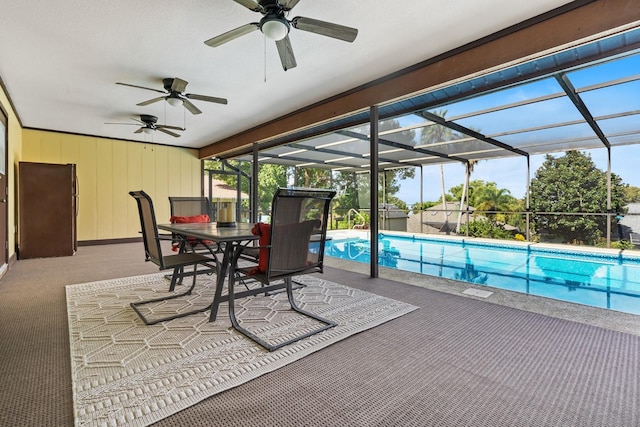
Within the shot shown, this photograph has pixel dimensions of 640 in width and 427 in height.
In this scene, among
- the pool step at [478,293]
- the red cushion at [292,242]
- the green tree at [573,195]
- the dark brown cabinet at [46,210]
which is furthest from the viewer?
the green tree at [573,195]

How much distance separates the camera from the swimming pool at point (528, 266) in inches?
154

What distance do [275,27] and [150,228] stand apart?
197cm

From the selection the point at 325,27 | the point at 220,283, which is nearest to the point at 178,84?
the point at 325,27

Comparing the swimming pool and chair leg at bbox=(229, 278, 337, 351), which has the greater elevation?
chair leg at bbox=(229, 278, 337, 351)

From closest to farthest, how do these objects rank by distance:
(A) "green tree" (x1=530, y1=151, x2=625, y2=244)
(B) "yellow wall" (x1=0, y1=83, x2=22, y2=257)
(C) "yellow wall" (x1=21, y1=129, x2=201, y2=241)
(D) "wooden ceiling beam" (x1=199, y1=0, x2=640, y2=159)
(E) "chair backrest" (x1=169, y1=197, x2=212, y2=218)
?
(D) "wooden ceiling beam" (x1=199, y1=0, x2=640, y2=159), (E) "chair backrest" (x1=169, y1=197, x2=212, y2=218), (B) "yellow wall" (x1=0, y1=83, x2=22, y2=257), (C) "yellow wall" (x1=21, y1=129, x2=201, y2=241), (A) "green tree" (x1=530, y1=151, x2=625, y2=244)

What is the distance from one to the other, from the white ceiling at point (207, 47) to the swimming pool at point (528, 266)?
3078 millimetres

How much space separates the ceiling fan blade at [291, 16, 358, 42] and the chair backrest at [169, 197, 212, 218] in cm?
299

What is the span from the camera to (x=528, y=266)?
5.55m

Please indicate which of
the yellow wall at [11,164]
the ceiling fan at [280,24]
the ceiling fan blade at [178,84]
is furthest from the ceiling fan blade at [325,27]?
the yellow wall at [11,164]

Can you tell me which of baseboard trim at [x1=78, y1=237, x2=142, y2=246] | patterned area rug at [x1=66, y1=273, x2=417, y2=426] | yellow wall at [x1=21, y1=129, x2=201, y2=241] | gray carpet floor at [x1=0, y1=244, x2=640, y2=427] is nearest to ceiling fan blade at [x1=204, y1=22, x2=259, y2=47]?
patterned area rug at [x1=66, y1=273, x2=417, y2=426]

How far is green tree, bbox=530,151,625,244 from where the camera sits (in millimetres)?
7105

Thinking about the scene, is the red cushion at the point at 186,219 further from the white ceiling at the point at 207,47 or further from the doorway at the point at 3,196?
the doorway at the point at 3,196

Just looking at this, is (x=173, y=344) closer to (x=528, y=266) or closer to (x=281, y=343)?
(x=281, y=343)

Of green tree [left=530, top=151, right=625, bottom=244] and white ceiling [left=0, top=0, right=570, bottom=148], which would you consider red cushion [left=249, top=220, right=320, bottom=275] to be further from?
green tree [left=530, top=151, right=625, bottom=244]
